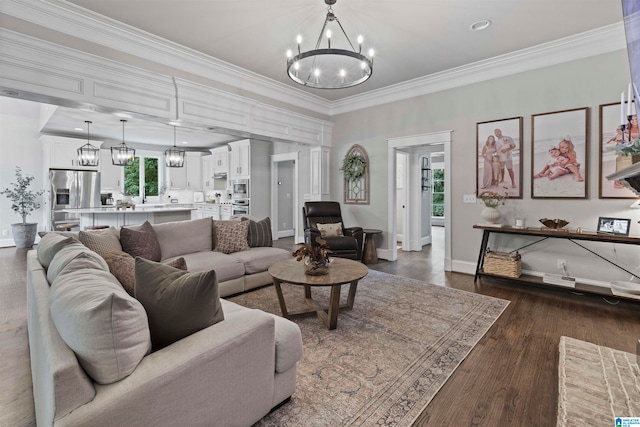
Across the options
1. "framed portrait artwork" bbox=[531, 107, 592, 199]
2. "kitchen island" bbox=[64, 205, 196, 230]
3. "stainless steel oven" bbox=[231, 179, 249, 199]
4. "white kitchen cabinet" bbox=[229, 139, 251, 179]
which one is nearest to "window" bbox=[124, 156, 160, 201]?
"white kitchen cabinet" bbox=[229, 139, 251, 179]

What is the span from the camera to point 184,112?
393 cm

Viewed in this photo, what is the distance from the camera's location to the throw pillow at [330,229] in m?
5.00

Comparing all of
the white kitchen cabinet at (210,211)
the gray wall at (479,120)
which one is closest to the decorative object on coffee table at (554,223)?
the gray wall at (479,120)

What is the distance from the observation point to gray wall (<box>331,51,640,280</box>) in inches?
141

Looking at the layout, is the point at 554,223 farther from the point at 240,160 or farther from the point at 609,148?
the point at 240,160

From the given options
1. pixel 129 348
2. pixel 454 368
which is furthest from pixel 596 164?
pixel 129 348

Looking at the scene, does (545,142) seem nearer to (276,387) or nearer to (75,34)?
(276,387)

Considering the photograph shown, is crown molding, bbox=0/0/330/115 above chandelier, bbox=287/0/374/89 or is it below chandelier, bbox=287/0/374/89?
above

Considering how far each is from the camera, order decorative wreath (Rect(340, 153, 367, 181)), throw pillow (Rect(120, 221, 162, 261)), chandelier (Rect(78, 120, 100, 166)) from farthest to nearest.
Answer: chandelier (Rect(78, 120, 100, 166)) → decorative wreath (Rect(340, 153, 367, 181)) → throw pillow (Rect(120, 221, 162, 261))

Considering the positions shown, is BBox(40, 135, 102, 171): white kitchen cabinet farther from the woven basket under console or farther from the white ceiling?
the woven basket under console

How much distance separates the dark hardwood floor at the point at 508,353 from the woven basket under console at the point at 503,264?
182 millimetres

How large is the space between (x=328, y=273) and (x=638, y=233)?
3.39 m

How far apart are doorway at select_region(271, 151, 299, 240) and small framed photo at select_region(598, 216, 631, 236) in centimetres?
559

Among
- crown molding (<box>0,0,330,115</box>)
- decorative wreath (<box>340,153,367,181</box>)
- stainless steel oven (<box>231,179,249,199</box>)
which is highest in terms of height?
crown molding (<box>0,0,330,115</box>)
